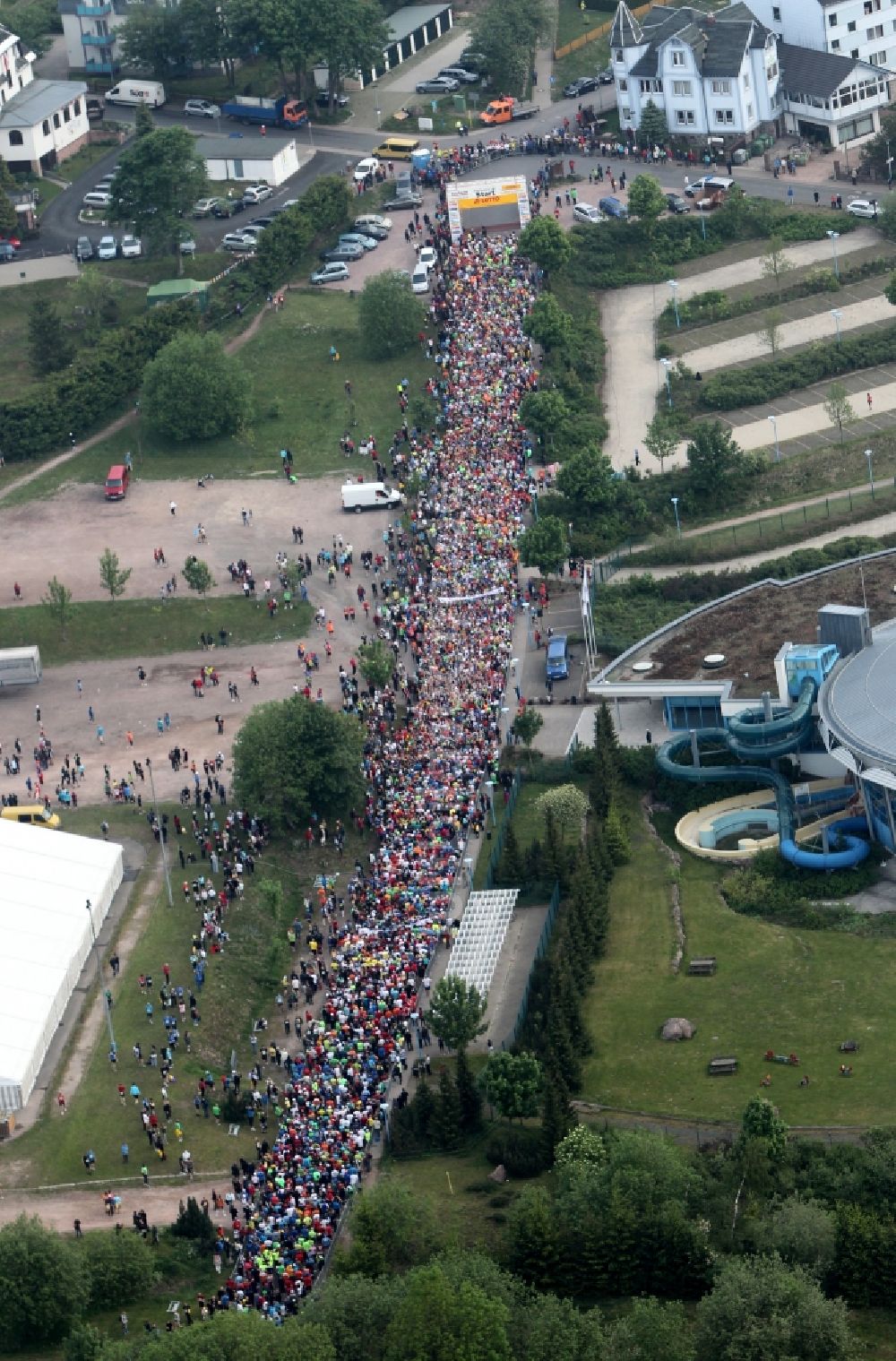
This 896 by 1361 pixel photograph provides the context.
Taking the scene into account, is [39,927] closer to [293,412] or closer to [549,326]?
[293,412]

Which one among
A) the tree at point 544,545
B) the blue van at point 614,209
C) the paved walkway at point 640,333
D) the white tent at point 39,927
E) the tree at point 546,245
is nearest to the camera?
the white tent at point 39,927

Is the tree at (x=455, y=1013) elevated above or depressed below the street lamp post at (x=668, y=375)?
above

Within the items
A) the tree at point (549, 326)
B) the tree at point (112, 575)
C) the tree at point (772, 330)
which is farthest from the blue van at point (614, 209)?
the tree at point (112, 575)

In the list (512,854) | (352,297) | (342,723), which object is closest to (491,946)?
(512,854)

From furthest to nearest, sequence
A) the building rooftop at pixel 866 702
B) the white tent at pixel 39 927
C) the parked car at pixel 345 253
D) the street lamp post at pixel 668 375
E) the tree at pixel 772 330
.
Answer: the parked car at pixel 345 253 → the tree at pixel 772 330 → the street lamp post at pixel 668 375 → the building rooftop at pixel 866 702 → the white tent at pixel 39 927

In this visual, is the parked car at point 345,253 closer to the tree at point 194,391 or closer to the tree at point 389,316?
the tree at point 389,316

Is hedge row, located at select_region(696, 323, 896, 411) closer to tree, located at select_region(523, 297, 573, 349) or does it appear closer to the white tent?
tree, located at select_region(523, 297, 573, 349)

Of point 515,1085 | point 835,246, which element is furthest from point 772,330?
point 515,1085

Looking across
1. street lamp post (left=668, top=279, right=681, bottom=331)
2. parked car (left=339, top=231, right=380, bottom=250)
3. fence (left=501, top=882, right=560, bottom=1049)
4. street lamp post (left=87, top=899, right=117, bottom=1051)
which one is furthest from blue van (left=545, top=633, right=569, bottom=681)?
parked car (left=339, top=231, right=380, bottom=250)
